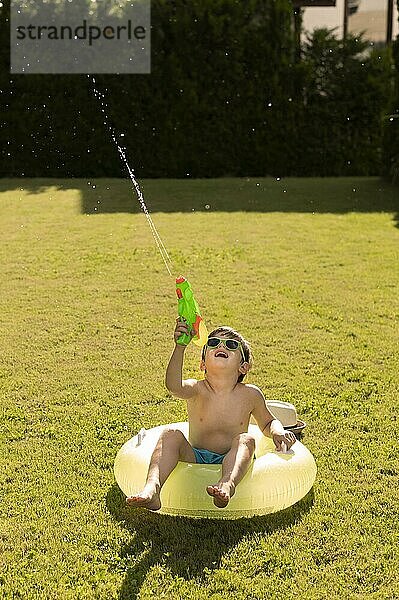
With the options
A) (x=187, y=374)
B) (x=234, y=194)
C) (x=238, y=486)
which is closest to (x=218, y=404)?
(x=238, y=486)

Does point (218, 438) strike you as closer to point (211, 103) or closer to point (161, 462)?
point (161, 462)

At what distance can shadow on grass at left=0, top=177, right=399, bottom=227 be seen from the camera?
968 cm

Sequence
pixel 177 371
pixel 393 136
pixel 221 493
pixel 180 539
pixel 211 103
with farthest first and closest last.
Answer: pixel 211 103 → pixel 393 136 → pixel 177 371 → pixel 180 539 → pixel 221 493

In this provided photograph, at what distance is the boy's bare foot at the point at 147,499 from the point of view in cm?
297

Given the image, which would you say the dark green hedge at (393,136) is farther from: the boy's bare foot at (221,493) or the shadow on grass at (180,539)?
the boy's bare foot at (221,493)

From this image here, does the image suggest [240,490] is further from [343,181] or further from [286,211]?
[343,181]

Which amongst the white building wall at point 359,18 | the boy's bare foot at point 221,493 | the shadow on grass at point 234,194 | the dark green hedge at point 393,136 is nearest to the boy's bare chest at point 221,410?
the boy's bare foot at point 221,493

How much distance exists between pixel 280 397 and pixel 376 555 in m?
1.51

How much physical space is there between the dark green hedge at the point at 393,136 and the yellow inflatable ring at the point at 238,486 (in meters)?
8.01

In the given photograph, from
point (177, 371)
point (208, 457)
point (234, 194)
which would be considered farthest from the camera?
point (234, 194)

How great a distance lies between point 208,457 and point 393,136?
829cm

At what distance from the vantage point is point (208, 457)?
3.36m

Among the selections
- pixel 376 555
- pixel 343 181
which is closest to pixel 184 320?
pixel 376 555

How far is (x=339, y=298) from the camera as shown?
632 centimetres
